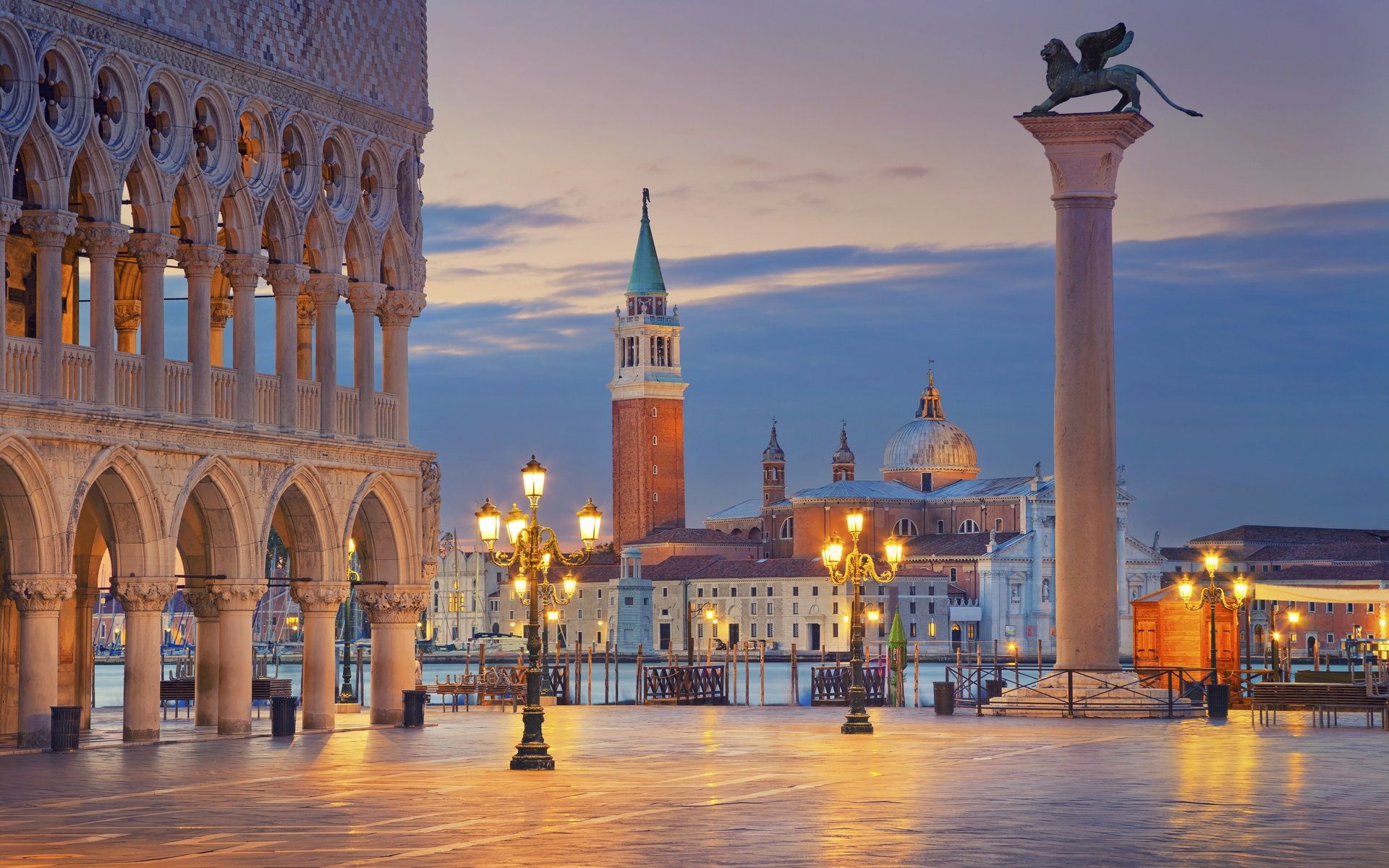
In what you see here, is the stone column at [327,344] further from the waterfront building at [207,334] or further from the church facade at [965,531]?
the church facade at [965,531]

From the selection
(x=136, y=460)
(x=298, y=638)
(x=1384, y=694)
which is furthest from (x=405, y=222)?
(x=298, y=638)

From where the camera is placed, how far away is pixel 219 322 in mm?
35188

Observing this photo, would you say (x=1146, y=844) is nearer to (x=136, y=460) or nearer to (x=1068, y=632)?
(x=136, y=460)

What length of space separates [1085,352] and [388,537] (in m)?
11.1

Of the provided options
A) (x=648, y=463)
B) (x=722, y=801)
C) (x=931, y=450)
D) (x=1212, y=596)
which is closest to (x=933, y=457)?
(x=931, y=450)

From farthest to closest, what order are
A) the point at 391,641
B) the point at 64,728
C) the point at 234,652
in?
the point at 391,641 → the point at 234,652 → the point at 64,728

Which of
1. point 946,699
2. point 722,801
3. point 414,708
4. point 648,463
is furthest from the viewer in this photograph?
point 648,463

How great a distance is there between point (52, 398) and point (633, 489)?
13910 cm

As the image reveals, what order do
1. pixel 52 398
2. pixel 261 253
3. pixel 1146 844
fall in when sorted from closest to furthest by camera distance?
pixel 1146 844
pixel 52 398
pixel 261 253

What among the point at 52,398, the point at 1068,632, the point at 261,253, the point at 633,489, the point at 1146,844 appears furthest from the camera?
the point at 633,489

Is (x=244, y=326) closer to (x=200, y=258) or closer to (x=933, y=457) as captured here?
(x=200, y=258)

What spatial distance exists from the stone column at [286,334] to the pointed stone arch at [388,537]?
2.48m

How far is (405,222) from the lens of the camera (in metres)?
35.2

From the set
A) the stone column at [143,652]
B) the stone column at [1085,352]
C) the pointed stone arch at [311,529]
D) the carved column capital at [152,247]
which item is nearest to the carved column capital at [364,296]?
the pointed stone arch at [311,529]
